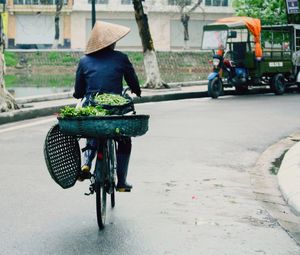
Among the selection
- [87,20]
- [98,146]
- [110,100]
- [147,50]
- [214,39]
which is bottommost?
[98,146]

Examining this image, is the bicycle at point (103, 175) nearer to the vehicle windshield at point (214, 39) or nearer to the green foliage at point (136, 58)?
the vehicle windshield at point (214, 39)

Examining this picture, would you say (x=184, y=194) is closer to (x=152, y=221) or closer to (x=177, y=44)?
(x=152, y=221)

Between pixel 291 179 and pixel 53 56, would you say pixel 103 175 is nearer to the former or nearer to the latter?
pixel 291 179

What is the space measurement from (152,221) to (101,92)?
1232 mm

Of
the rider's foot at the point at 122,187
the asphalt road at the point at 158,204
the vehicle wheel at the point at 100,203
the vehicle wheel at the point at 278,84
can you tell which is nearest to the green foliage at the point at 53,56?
the vehicle wheel at the point at 278,84

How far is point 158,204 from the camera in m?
6.82

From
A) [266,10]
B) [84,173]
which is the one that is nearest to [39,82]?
[266,10]

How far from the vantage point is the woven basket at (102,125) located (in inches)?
217

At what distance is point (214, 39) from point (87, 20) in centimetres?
4564

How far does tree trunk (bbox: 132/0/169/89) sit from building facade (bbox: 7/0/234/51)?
4131 centimetres

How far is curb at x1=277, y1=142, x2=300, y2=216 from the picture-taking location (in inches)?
268

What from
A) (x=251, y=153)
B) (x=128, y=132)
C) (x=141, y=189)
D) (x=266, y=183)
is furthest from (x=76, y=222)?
(x=251, y=153)

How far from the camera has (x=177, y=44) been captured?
6706 centimetres

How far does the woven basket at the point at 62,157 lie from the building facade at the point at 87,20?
5761 centimetres
